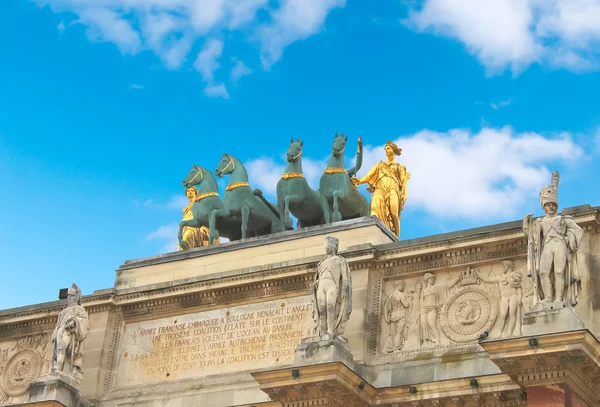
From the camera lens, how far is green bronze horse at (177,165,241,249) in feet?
95.2

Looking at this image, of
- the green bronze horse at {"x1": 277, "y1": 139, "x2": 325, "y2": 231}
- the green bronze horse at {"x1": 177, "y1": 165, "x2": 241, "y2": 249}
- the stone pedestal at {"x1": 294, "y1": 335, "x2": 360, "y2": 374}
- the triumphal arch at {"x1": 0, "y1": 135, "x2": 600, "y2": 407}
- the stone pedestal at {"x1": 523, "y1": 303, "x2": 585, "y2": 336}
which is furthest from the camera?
the green bronze horse at {"x1": 177, "y1": 165, "x2": 241, "y2": 249}

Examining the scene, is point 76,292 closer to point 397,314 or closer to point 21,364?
point 21,364

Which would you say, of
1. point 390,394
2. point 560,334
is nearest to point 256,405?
point 390,394

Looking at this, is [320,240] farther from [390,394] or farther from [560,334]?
[560,334]

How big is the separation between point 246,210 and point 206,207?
1.29 meters

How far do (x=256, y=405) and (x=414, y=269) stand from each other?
3.98m

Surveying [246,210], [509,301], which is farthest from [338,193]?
[509,301]

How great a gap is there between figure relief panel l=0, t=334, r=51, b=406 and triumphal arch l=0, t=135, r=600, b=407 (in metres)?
0.04

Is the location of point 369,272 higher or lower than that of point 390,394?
higher

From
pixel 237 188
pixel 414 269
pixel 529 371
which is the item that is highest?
pixel 237 188

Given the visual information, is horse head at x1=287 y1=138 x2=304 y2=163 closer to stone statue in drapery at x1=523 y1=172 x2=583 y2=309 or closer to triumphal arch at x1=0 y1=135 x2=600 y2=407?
triumphal arch at x1=0 y1=135 x2=600 y2=407

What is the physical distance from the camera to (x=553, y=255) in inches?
843

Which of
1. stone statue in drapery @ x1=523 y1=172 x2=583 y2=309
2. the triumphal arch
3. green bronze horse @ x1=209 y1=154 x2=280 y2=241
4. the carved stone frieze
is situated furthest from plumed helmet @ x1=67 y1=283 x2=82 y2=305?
stone statue in drapery @ x1=523 y1=172 x2=583 y2=309

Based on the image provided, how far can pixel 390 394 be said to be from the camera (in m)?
23.2
